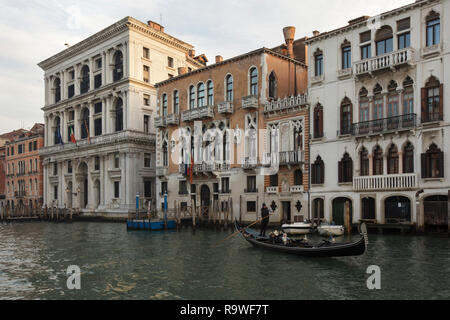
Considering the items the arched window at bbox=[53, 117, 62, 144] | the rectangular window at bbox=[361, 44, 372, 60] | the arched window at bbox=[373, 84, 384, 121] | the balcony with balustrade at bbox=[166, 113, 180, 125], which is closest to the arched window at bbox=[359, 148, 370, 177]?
the arched window at bbox=[373, 84, 384, 121]

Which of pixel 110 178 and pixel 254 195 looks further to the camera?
pixel 110 178

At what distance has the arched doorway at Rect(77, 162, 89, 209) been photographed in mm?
46281

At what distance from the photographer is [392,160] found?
2308 centimetres

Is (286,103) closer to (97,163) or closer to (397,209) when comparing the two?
(397,209)

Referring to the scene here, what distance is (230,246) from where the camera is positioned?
20.1 m

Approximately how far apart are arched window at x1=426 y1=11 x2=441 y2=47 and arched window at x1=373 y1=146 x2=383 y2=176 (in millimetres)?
5823

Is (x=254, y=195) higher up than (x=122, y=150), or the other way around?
(x=122, y=150)

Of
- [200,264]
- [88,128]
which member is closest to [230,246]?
[200,264]

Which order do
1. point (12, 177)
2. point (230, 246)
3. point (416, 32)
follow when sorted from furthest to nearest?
point (12, 177)
point (416, 32)
point (230, 246)

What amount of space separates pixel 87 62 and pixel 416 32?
33701 mm

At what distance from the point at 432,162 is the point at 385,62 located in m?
5.70

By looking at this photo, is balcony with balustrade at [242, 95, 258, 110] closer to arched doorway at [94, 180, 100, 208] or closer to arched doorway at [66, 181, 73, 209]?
arched doorway at [94, 180, 100, 208]

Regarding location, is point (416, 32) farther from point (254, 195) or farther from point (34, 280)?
point (34, 280)

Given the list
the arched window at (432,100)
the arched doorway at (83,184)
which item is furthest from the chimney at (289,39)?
the arched doorway at (83,184)
